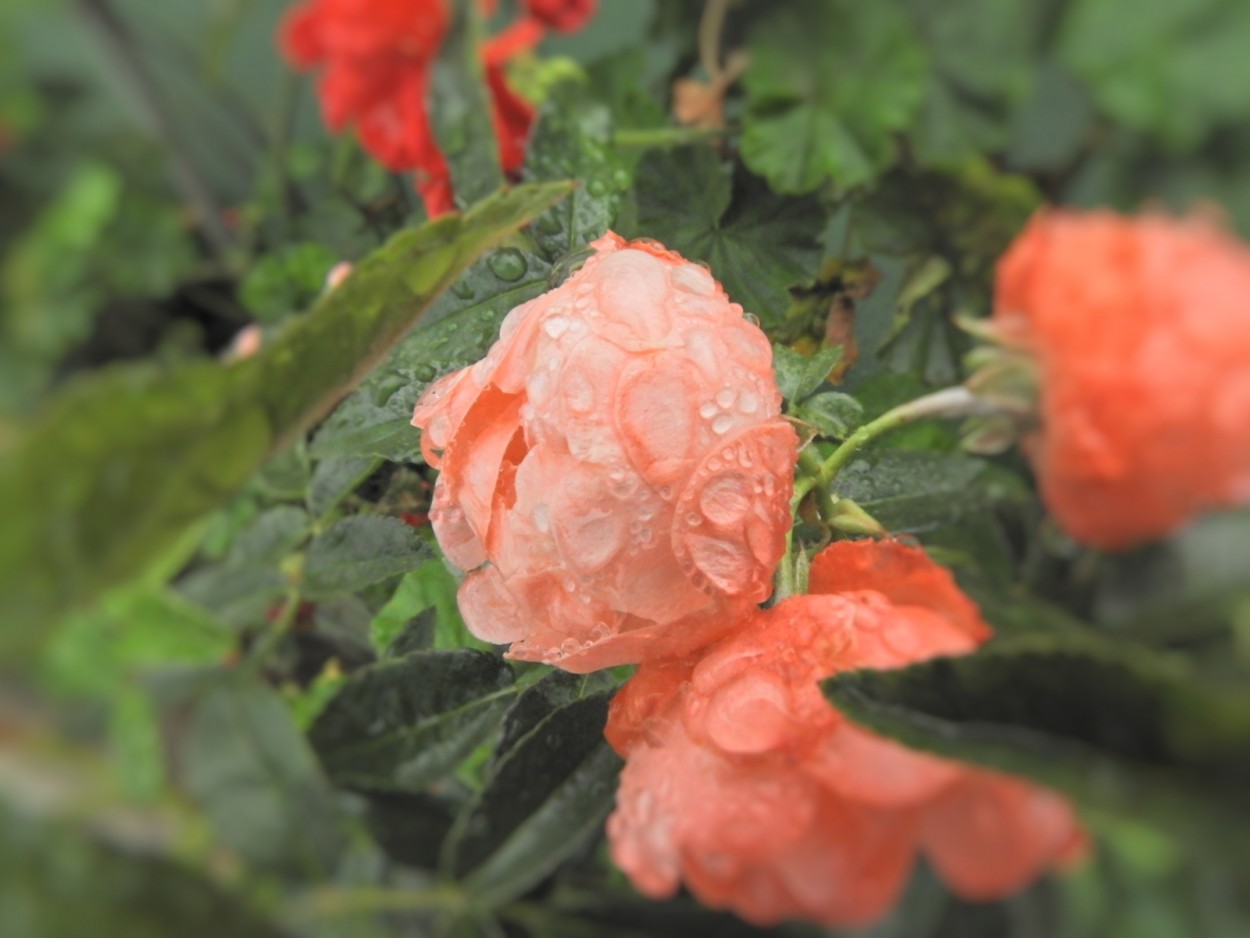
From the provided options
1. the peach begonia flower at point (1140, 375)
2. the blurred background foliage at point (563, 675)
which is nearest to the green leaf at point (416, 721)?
the blurred background foliage at point (563, 675)

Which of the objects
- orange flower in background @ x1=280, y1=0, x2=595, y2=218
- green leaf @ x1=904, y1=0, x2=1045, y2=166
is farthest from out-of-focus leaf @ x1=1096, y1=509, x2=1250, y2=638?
orange flower in background @ x1=280, y1=0, x2=595, y2=218

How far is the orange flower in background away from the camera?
0.95ft

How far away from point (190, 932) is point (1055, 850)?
133 millimetres

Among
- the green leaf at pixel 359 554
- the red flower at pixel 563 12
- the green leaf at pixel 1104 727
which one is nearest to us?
the green leaf at pixel 1104 727

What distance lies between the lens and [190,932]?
0.55 feet

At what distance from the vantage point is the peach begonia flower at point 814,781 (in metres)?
0.11

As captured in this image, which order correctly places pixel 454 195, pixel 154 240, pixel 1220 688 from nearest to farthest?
pixel 1220 688 → pixel 454 195 → pixel 154 240

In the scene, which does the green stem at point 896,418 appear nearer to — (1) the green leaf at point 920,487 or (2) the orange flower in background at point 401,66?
(1) the green leaf at point 920,487

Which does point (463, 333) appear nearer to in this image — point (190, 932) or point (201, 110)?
point (190, 932)

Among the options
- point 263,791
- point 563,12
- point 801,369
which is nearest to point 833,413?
point 801,369

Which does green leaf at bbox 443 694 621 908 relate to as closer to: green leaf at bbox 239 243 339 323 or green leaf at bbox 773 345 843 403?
green leaf at bbox 773 345 843 403

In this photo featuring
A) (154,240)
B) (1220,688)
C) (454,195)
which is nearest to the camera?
(1220,688)

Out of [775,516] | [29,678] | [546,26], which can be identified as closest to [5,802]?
[29,678]

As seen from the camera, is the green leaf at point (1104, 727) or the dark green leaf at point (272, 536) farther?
the dark green leaf at point (272, 536)
